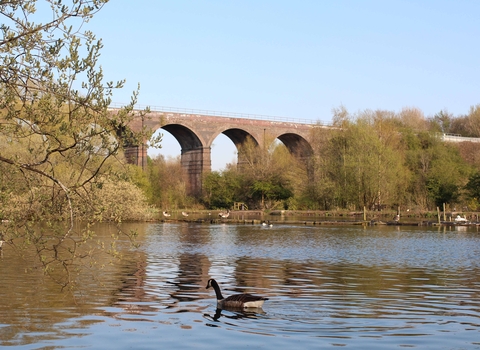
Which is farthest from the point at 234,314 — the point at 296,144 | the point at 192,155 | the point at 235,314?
the point at 296,144

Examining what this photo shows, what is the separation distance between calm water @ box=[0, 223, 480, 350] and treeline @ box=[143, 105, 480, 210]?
25.4 meters

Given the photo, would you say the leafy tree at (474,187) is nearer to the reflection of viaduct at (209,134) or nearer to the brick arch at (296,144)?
the reflection of viaduct at (209,134)

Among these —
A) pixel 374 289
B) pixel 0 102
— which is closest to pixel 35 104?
pixel 0 102

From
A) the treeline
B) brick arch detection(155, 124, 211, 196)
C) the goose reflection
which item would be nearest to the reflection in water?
the goose reflection

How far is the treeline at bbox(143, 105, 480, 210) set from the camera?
143ft

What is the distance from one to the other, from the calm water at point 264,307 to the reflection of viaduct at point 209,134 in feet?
120

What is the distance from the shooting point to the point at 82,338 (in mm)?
7371

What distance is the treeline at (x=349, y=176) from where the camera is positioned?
143 ft

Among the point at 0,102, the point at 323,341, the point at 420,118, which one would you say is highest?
the point at 420,118

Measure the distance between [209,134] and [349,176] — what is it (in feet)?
51.0

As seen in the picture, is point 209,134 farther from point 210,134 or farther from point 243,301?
point 243,301

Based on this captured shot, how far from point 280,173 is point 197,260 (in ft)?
122

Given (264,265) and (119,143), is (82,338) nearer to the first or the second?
(119,143)

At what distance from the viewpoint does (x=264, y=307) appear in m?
9.28
